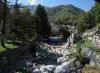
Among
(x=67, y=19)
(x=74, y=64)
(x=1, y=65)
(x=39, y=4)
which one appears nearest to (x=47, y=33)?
(x=39, y=4)

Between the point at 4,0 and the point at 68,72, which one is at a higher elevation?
the point at 4,0

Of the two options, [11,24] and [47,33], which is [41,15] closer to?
[47,33]

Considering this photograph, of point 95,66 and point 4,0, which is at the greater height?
point 4,0

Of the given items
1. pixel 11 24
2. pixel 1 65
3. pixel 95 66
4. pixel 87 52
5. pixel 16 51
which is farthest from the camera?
Result: pixel 11 24

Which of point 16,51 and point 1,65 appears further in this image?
point 16,51

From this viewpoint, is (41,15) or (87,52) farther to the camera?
(41,15)

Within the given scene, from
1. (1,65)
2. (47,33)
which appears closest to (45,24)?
(47,33)

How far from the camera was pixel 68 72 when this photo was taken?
28656 millimetres

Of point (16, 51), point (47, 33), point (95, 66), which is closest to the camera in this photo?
point (95, 66)

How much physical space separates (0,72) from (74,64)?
9112 mm

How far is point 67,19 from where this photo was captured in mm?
196750

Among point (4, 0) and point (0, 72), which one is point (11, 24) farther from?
point (0, 72)

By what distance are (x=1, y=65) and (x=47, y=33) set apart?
53.2m

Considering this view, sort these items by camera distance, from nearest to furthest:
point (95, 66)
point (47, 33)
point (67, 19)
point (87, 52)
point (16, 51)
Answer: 1. point (95, 66)
2. point (87, 52)
3. point (16, 51)
4. point (47, 33)
5. point (67, 19)
